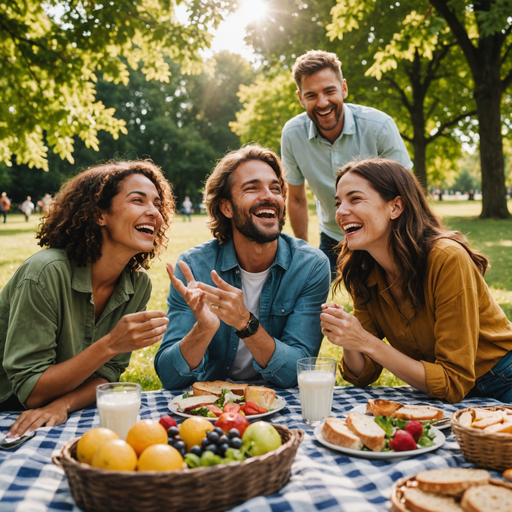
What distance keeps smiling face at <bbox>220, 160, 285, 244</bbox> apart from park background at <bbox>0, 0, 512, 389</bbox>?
984 millimetres

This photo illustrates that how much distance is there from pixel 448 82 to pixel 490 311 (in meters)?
21.3

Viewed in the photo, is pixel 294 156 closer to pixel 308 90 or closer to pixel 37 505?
pixel 308 90

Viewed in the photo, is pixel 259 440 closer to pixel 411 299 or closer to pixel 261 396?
pixel 261 396

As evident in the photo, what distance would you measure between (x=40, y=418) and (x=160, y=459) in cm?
120

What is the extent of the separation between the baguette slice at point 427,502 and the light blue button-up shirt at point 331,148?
343 cm

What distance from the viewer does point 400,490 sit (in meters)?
1.73

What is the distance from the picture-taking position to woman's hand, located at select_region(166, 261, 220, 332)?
2.95 m

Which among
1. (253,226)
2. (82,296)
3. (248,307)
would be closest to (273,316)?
(248,307)

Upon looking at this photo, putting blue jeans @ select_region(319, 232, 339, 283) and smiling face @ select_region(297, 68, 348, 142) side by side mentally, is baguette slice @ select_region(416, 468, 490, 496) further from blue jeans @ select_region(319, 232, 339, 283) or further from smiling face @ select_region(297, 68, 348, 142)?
blue jeans @ select_region(319, 232, 339, 283)

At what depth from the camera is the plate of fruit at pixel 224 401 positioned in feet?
8.29

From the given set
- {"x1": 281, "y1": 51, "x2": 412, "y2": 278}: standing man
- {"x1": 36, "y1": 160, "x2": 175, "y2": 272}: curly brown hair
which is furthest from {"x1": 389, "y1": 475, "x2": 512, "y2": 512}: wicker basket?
{"x1": 281, "y1": 51, "x2": 412, "y2": 278}: standing man

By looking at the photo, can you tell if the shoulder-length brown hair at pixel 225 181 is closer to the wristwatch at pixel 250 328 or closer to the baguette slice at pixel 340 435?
the wristwatch at pixel 250 328

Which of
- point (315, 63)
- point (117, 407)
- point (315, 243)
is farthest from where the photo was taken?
point (315, 243)

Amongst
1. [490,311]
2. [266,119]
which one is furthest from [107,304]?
[266,119]
